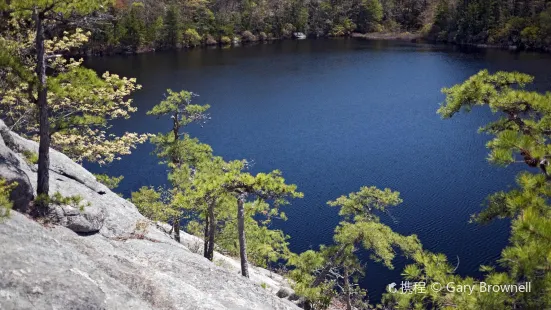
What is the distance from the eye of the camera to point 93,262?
1090cm

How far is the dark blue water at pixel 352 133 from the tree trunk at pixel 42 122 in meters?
17.2

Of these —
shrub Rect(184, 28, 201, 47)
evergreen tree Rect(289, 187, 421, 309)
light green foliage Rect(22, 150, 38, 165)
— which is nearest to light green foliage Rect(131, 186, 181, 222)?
light green foliage Rect(22, 150, 38, 165)

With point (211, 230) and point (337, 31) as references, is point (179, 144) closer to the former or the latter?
point (211, 230)

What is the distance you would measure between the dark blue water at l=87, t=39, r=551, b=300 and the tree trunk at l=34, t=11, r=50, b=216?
1720cm

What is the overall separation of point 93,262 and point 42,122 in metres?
4.51

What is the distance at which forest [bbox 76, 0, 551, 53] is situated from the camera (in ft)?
307

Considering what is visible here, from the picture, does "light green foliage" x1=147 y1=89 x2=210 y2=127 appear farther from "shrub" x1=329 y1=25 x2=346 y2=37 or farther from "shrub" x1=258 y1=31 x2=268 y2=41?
"shrub" x1=329 y1=25 x2=346 y2=37

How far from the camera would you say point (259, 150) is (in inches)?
1628

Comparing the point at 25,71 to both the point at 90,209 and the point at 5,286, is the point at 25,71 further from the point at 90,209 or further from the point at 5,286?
the point at 5,286

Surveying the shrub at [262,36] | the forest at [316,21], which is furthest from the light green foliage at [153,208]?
the shrub at [262,36]

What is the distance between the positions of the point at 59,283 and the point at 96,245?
3.83 m

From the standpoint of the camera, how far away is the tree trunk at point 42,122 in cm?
1234

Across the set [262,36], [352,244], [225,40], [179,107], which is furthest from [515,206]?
[262,36]

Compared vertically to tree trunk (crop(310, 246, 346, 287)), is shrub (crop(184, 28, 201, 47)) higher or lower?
lower
